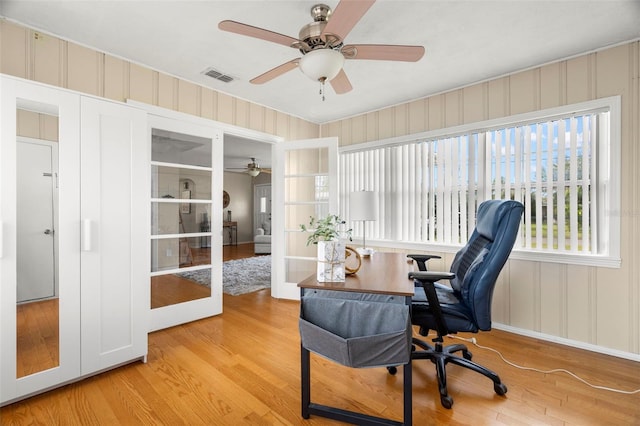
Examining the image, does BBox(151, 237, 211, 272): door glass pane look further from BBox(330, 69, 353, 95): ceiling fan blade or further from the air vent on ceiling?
BBox(330, 69, 353, 95): ceiling fan blade

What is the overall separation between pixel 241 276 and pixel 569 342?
443cm

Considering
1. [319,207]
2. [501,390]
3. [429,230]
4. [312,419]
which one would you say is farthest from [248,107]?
[501,390]

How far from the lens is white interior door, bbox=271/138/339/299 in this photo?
3809 mm

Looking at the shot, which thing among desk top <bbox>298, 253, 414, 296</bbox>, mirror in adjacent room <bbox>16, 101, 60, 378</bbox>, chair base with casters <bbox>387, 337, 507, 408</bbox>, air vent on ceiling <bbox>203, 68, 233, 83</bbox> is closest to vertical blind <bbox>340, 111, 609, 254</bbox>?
desk top <bbox>298, 253, 414, 296</bbox>

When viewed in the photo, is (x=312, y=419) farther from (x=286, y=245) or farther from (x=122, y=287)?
(x=286, y=245)

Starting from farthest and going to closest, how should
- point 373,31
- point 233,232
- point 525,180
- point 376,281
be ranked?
1. point 233,232
2. point 525,180
3. point 373,31
4. point 376,281

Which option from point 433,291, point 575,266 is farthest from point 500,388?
point 575,266

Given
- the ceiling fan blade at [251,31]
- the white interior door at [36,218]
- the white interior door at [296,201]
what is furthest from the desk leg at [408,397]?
the white interior door at [296,201]

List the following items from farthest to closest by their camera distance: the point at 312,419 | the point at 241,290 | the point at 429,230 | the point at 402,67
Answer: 1. the point at 241,290
2. the point at 429,230
3. the point at 402,67
4. the point at 312,419

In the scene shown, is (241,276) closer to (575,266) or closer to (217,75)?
(217,75)

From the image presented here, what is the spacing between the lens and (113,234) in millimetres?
2107

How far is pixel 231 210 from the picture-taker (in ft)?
32.0

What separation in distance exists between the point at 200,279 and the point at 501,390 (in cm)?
283

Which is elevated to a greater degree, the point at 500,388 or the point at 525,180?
the point at 525,180
